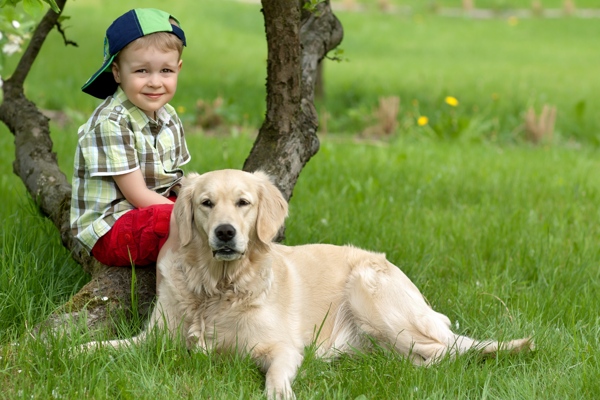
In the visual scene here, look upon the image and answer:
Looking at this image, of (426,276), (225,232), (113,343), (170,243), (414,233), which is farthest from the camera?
(414,233)

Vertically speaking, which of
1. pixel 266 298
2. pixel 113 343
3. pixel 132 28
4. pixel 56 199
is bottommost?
pixel 113 343

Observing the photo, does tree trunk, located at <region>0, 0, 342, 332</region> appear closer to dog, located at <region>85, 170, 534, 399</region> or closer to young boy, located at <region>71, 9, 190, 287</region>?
young boy, located at <region>71, 9, 190, 287</region>

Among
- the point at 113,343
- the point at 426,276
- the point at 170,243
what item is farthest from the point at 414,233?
the point at 113,343

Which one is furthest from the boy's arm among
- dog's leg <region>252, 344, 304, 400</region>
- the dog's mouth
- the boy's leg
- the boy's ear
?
dog's leg <region>252, 344, 304, 400</region>

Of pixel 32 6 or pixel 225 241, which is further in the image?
pixel 225 241

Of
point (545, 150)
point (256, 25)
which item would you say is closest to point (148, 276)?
point (545, 150)

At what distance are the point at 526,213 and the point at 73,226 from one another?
3.86 meters

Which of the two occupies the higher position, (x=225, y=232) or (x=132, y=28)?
(x=132, y=28)

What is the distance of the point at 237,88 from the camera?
1370 cm

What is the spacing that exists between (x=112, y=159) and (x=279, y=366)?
1303 mm

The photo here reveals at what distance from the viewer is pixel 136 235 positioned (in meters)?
3.69

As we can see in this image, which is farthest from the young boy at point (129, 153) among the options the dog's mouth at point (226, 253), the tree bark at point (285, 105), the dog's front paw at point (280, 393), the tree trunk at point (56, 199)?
the dog's front paw at point (280, 393)

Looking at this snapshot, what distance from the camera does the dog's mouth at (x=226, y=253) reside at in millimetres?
3275

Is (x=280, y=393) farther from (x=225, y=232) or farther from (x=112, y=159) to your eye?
(x=112, y=159)
